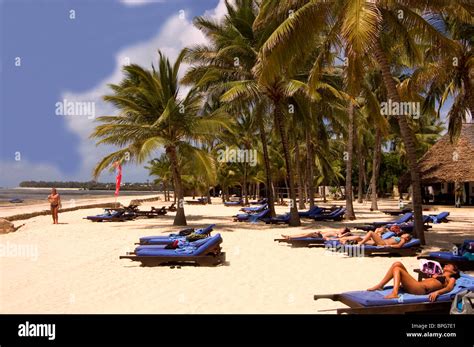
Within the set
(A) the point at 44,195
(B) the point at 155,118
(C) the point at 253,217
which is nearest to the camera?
(B) the point at 155,118

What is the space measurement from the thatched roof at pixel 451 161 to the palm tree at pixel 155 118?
17770 millimetres

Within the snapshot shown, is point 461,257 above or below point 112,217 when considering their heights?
below

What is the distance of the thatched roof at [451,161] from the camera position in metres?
27.0

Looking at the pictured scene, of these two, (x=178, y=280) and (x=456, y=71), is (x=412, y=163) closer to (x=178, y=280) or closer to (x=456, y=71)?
(x=456, y=71)

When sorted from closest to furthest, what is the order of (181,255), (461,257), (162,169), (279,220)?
(461,257), (181,255), (279,220), (162,169)

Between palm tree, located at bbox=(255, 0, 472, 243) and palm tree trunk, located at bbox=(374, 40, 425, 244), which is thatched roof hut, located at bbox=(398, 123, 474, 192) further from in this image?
palm tree, located at bbox=(255, 0, 472, 243)

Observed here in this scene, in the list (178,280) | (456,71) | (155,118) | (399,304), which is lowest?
(178,280)

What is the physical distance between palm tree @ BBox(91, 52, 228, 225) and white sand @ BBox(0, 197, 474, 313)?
4.90m

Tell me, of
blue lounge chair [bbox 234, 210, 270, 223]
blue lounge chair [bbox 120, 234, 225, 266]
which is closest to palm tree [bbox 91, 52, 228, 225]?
blue lounge chair [bbox 234, 210, 270, 223]

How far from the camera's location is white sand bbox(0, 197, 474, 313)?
610 cm

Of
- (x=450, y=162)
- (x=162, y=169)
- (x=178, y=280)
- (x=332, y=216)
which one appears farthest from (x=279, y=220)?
(x=162, y=169)

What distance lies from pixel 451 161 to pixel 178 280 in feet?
84.6

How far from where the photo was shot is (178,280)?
305 inches

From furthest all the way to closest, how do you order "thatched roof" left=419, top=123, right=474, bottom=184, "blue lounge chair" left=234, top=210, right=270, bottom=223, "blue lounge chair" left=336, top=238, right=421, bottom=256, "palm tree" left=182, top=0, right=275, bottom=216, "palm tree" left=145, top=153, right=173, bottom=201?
1. "palm tree" left=145, top=153, right=173, bottom=201
2. "thatched roof" left=419, top=123, right=474, bottom=184
3. "blue lounge chair" left=234, top=210, right=270, bottom=223
4. "palm tree" left=182, top=0, right=275, bottom=216
5. "blue lounge chair" left=336, top=238, right=421, bottom=256
